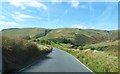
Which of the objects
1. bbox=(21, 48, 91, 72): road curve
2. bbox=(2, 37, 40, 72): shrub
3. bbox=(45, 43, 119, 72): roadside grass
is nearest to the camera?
bbox=(2, 37, 40, 72): shrub

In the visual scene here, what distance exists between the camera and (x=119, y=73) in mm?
21703

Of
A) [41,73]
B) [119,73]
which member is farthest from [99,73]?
[41,73]

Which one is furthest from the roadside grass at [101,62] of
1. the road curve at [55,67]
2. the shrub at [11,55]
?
the shrub at [11,55]

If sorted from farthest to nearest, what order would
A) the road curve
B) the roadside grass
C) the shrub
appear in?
the roadside grass → the road curve → the shrub

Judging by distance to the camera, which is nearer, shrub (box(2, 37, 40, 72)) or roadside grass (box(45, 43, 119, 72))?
shrub (box(2, 37, 40, 72))

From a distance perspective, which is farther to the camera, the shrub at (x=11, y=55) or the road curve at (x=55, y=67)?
the road curve at (x=55, y=67)

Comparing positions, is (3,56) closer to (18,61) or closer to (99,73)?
(18,61)

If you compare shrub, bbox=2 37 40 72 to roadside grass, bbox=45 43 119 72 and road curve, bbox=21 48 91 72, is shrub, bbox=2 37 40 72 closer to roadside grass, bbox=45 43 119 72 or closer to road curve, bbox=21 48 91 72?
road curve, bbox=21 48 91 72

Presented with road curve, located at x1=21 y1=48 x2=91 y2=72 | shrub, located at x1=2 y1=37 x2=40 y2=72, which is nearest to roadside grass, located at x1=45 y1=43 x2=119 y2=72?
road curve, located at x1=21 y1=48 x2=91 y2=72

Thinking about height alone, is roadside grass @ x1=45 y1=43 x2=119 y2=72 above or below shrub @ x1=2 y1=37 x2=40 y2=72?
below

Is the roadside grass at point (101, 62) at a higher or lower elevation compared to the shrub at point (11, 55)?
lower

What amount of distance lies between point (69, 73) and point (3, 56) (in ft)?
15.1

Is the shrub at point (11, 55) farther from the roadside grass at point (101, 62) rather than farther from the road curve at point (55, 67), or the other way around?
the roadside grass at point (101, 62)

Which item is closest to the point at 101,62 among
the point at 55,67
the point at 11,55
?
the point at 55,67
